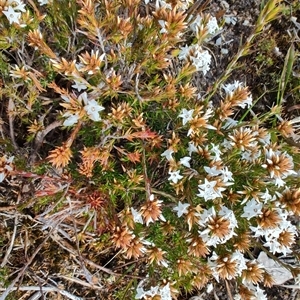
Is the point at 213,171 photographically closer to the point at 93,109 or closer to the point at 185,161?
the point at 185,161

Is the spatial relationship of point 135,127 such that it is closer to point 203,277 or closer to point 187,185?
point 187,185

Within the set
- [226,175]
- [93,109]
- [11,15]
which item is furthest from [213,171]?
[11,15]

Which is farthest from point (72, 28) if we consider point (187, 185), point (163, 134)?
point (187, 185)

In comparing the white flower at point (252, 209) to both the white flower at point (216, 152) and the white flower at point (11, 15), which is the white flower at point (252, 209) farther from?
the white flower at point (11, 15)

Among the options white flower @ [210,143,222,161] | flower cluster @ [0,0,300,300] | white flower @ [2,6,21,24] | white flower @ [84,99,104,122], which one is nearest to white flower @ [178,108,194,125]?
flower cluster @ [0,0,300,300]

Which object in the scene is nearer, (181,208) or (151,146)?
(181,208)

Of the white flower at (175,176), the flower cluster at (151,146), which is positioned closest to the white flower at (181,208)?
the flower cluster at (151,146)
